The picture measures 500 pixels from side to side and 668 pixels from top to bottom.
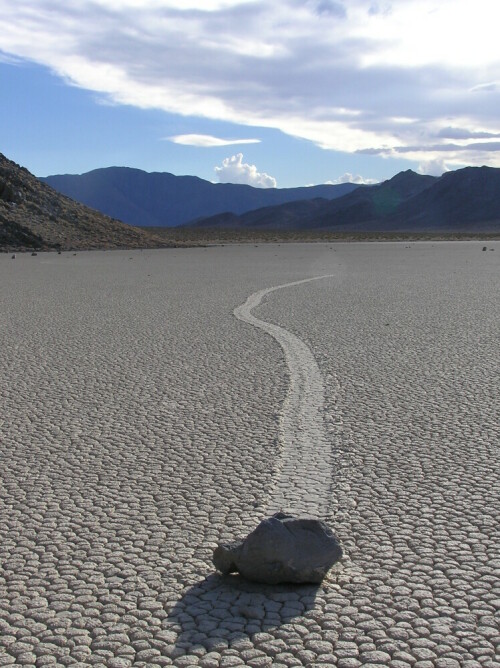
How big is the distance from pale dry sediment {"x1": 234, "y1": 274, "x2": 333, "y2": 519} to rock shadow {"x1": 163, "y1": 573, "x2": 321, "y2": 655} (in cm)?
81

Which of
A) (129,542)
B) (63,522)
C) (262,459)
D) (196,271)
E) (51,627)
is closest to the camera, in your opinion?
(51,627)

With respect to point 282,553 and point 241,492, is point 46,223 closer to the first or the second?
point 241,492

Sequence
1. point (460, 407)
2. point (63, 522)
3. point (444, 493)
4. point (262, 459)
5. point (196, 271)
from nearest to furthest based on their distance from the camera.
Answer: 1. point (63, 522)
2. point (444, 493)
3. point (262, 459)
4. point (460, 407)
5. point (196, 271)

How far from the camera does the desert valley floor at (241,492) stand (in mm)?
3115

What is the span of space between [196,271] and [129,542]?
21995mm

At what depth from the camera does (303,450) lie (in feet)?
18.0

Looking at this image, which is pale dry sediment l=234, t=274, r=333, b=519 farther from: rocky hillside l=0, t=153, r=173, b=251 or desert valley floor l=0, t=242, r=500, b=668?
rocky hillside l=0, t=153, r=173, b=251

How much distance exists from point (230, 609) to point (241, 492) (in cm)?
138

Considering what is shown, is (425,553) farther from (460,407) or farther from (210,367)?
(210,367)

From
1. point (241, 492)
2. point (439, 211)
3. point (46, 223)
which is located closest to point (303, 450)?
point (241, 492)

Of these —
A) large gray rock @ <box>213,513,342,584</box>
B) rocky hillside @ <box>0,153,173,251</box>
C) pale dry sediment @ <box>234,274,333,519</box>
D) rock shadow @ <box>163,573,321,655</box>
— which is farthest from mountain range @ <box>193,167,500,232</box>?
rock shadow @ <box>163,573,321,655</box>

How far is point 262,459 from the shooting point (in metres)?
5.28

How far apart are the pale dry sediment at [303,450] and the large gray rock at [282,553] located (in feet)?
2.12

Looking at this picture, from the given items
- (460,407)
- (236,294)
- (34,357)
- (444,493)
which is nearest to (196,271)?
(236,294)
